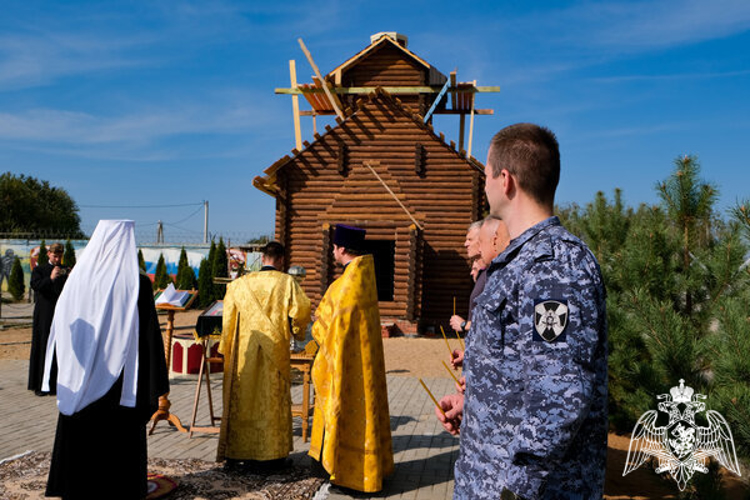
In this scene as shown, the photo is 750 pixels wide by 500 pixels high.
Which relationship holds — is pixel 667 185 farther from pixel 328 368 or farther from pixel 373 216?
pixel 373 216

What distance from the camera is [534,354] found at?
5.73 feet

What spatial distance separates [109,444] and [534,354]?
12.1 ft

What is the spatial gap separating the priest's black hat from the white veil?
5.43 feet

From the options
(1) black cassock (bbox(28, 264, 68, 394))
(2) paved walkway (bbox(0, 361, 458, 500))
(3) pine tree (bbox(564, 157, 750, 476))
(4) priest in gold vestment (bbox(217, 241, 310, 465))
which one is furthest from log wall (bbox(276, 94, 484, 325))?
(3) pine tree (bbox(564, 157, 750, 476))

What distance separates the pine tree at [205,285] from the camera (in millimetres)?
24138

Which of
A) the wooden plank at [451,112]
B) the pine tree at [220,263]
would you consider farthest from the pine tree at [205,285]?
the wooden plank at [451,112]

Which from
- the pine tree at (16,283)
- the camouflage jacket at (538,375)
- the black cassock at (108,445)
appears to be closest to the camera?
the camouflage jacket at (538,375)

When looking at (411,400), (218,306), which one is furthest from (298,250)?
(218,306)

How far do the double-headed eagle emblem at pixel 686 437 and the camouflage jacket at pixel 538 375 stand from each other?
209 cm

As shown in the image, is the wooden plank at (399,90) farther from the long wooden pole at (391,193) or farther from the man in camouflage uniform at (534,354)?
the man in camouflage uniform at (534,354)

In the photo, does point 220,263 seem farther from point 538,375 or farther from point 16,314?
point 538,375

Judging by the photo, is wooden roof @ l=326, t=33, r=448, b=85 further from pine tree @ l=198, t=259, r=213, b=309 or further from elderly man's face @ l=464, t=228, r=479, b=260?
elderly man's face @ l=464, t=228, r=479, b=260

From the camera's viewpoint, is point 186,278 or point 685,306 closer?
point 685,306

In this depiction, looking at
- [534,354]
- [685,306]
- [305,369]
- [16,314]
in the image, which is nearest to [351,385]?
[305,369]
